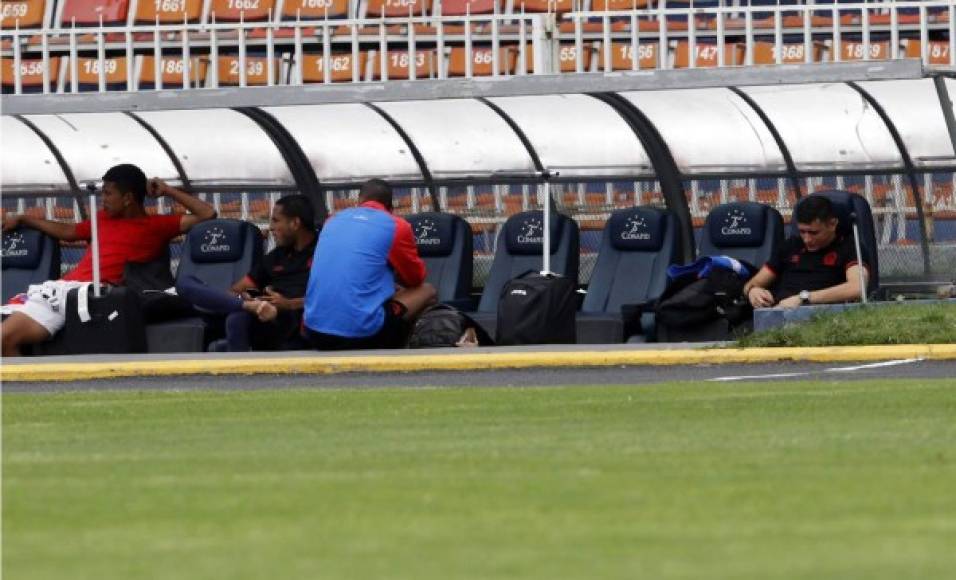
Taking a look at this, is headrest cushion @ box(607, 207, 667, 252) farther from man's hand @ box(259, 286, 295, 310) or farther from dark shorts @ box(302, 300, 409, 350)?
man's hand @ box(259, 286, 295, 310)

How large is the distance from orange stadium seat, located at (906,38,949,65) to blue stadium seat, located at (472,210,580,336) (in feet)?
→ 28.6

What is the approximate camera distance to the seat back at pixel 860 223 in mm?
20172

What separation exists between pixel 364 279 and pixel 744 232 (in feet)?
12.9

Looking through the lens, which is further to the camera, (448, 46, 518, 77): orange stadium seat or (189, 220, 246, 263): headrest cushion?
(448, 46, 518, 77): orange stadium seat

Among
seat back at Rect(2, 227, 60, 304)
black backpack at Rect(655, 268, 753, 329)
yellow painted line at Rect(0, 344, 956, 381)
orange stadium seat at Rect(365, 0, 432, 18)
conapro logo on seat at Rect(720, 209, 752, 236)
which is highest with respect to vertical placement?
orange stadium seat at Rect(365, 0, 432, 18)

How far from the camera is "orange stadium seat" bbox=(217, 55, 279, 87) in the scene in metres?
32.9

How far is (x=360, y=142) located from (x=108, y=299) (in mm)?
3882

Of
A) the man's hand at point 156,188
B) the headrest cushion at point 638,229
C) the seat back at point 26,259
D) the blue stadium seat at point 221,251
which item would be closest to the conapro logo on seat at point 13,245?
the seat back at point 26,259

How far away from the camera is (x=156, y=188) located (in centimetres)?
2139

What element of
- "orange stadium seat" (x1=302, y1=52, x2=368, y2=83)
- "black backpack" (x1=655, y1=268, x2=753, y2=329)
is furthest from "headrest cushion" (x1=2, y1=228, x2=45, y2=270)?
"orange stadium seat" (x1=302, y1=52, x2=368, y2=83)

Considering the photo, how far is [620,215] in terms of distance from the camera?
2234cm

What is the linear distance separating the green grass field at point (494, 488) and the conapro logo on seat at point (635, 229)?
299 inches

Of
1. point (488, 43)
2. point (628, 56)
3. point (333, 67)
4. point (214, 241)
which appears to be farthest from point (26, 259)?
point (488, 43)

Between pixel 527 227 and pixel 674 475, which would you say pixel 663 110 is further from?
pixel 674 475
